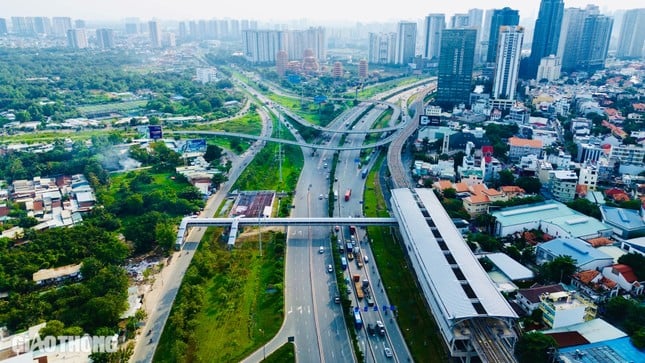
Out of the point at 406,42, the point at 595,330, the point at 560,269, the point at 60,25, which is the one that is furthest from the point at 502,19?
the point at 60,25

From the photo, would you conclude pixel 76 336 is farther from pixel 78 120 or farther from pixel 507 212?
pixel 78 120

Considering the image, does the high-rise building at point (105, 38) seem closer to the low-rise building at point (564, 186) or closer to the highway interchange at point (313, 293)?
the highway interchange at point (313, 293)

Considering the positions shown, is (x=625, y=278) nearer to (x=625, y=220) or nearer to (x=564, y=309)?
(x=564, y=309)

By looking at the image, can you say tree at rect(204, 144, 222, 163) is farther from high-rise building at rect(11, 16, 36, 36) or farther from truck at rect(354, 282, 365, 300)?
high-rise building at rect(11, 16, 36, 36)

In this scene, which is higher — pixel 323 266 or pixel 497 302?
pixel 497 302

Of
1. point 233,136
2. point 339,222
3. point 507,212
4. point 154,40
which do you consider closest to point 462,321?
point 339,222

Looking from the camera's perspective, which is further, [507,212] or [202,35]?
[202,35]
